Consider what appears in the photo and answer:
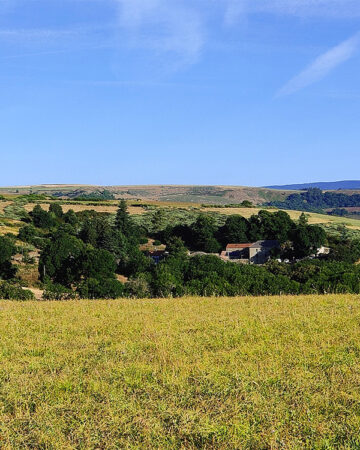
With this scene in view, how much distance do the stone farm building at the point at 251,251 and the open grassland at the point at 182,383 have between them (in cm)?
7759

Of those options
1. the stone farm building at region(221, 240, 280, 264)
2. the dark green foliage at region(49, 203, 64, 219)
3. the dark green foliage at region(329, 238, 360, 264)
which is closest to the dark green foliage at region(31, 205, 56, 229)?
the dark green foliage at region(49, 203, 64, 219)

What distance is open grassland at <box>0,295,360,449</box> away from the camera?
5.23 m

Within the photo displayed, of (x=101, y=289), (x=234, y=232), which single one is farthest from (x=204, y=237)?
(x=101, y=289)

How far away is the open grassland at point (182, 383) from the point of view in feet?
17.2

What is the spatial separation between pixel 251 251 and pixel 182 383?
85205 mm

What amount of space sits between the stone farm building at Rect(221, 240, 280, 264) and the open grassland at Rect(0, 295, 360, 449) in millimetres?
77589

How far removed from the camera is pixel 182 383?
6789 millimetres

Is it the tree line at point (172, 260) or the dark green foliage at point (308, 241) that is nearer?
the tree line at point (172, 260)

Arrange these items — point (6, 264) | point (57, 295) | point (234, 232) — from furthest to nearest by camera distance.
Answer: point (234, 232)
point (6, 264)
point (57, 295)

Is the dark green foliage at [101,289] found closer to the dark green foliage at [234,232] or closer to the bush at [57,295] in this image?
the bush at [57,295]

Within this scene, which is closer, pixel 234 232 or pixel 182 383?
pixel 182 383

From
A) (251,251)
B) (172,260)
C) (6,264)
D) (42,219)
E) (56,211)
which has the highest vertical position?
(56,211)

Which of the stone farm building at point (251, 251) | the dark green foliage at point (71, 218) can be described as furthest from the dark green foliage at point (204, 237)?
the dark green foliage at point (71, 218)

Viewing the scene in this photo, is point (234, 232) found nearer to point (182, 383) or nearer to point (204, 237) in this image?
point (204, 237)
